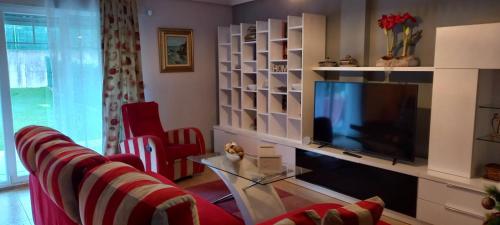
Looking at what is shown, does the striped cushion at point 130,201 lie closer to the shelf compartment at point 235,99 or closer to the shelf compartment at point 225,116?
the shelf compartment at point 235,99

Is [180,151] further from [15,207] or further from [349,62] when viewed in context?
[349,62]

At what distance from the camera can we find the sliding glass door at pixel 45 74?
4051 mm

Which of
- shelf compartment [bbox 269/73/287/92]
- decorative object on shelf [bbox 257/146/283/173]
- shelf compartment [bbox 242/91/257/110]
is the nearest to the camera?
decorative object on shelf [bbox 257/146/283/173]

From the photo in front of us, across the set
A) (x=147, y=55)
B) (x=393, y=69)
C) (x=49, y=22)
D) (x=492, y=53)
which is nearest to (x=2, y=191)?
(x=49, y=22)

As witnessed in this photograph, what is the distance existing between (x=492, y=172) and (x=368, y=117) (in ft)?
3.73

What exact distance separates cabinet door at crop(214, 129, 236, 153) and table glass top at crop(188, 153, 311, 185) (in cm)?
166

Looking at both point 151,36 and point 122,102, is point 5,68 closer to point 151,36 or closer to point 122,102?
point 122,102

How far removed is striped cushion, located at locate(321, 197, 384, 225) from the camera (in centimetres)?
141

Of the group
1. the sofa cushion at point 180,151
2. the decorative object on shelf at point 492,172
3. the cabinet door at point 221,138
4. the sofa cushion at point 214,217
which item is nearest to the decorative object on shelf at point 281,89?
the cabinet door at point 221,138

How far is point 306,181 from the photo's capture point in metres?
4.16

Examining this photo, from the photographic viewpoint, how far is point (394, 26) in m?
3.52

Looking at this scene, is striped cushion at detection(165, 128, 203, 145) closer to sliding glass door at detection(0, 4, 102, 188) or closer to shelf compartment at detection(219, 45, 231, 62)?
sliding glass door at detection(0, 4, 102, 188)

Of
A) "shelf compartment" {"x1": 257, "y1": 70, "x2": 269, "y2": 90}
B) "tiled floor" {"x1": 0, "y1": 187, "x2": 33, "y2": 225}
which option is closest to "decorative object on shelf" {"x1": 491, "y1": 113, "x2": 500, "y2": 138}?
"shelf compartment" {"x1": 257, "y1": 70, "x2": 269, "y2": 90}

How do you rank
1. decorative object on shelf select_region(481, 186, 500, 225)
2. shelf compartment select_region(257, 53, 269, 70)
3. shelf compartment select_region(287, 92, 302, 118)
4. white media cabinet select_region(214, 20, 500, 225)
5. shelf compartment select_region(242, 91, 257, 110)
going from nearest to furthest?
decorative object on shelf select_region(481, 186, 500, 225) < white media cabinet select_region(214, 20, 500, 225) < shelf compartment select_region(287, 92, 302, 118) < shelf compartment select_region(257, 53, 269, 70) < shelf compartment select_region(242, 91, 257, 110)
